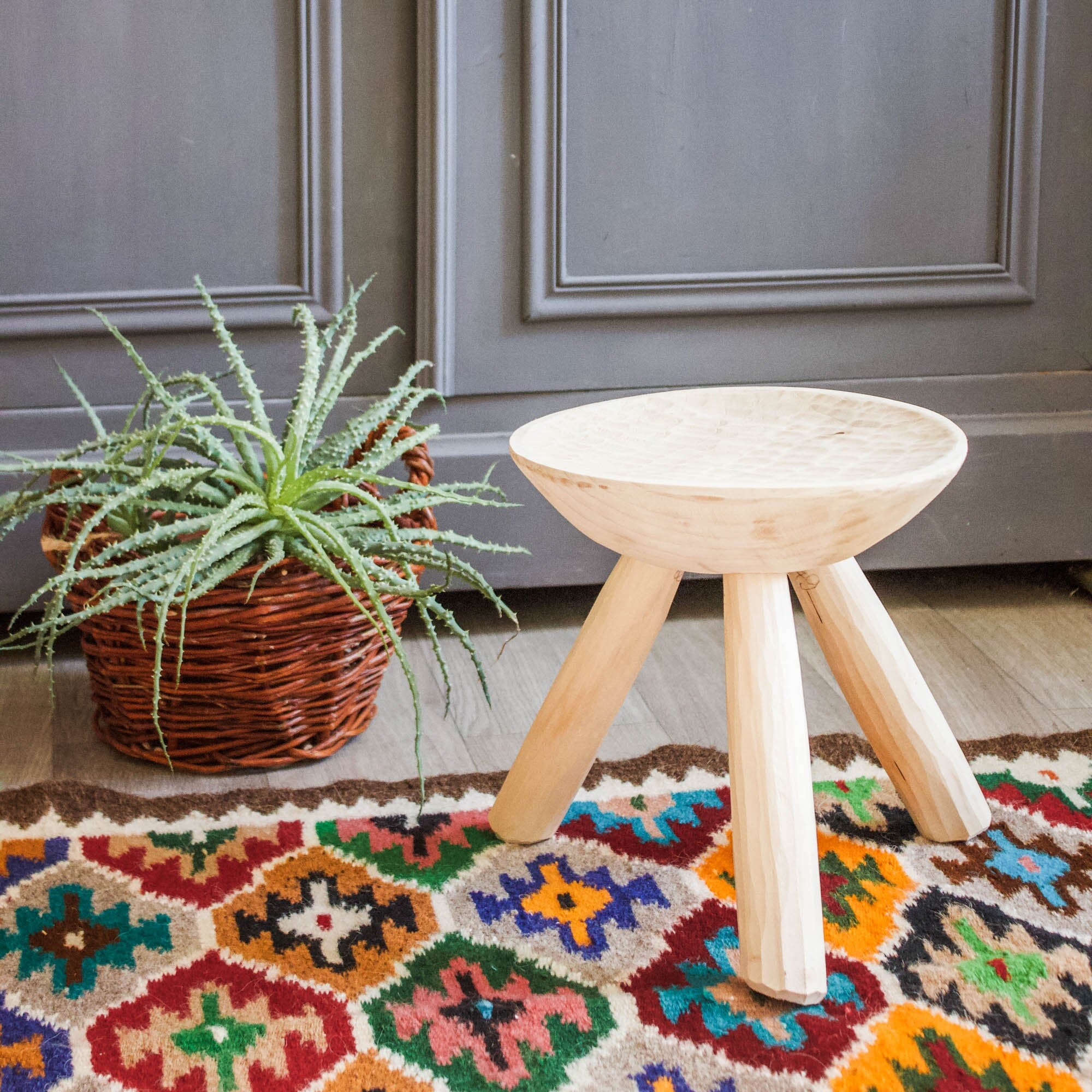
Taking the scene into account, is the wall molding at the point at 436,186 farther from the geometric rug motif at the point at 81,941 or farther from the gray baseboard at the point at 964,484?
the geometric rug motif at the point at 81,941

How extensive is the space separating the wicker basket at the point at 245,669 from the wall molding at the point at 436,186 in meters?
0.27

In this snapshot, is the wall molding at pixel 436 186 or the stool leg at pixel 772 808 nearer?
the stool leg at pixel 772 808

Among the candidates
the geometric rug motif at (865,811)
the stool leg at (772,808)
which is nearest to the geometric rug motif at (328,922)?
the stool leg at (772,808)

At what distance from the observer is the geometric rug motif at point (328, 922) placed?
69 cm

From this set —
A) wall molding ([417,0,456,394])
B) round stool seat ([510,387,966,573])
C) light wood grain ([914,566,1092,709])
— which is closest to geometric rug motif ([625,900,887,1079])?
round stool seat ([510,387,966,573])

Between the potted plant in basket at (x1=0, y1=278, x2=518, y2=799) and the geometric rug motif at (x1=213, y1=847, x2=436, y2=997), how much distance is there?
0.14 meters

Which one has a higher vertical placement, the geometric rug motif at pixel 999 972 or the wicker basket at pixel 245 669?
the wicker basket at pixel 245 669

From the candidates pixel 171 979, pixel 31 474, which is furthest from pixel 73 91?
pixel 171 979

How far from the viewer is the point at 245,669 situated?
881mm

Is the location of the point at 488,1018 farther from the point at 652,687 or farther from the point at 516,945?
the point at 652,687

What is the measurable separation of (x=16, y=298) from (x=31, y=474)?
175 mm

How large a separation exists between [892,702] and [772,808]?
0.18 metres

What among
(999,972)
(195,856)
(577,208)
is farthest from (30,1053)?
(577,208)

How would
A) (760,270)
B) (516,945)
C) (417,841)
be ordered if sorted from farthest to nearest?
1. (760,270)
2. (417,841)
3. (516,945)
